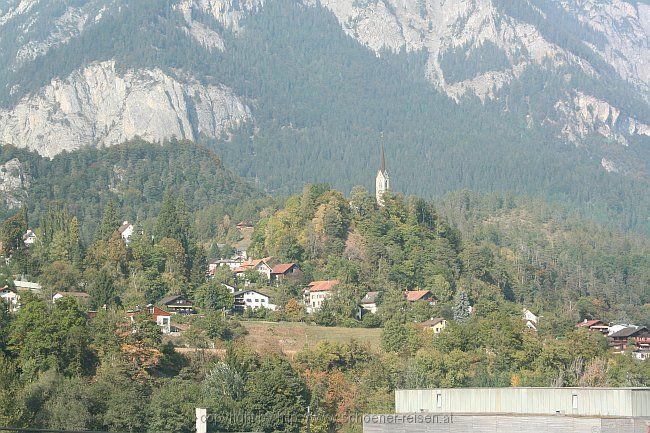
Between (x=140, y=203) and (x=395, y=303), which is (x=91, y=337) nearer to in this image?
(x=395, y=303)

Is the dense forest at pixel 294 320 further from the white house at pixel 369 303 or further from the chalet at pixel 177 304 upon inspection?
the chalet at pixel 177 304

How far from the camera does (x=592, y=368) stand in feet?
345

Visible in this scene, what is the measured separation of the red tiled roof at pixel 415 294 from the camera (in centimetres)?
13162

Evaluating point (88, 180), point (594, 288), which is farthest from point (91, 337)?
point (88, 180)

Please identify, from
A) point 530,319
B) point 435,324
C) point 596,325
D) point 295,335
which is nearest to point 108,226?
point 295,335

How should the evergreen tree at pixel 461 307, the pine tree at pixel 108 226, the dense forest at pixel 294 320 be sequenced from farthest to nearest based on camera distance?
1. the pine tree at pixel 108 226
2. the evergreen tree at pixel 461 307
3. the dense forest at pixel 294 320

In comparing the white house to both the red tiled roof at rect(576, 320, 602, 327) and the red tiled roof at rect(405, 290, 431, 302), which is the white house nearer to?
the red tiled roof at rect(405, 290, 431, 302)

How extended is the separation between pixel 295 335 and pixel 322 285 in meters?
18.3

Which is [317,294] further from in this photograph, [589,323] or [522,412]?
[522,412]

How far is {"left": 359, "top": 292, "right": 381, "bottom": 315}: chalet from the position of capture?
131 metres

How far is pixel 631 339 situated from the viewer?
139 metres

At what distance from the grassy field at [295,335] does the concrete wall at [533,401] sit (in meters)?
34.9

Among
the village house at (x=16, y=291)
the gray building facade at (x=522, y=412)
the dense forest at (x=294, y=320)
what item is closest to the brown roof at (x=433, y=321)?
the dense forest at (x=294, y=320)

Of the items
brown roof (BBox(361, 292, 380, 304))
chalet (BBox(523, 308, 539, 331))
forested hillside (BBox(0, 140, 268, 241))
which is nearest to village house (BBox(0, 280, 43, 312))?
brown roof (BBox(361, 292, 380, 304))
